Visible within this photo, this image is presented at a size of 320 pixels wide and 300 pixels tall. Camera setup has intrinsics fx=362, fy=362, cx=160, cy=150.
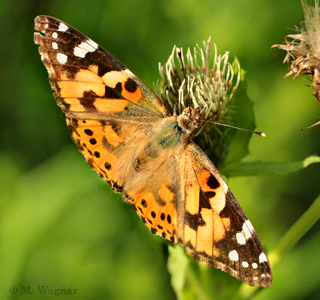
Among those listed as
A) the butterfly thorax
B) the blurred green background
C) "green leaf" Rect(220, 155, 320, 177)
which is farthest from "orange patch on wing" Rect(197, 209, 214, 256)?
the blurred green background

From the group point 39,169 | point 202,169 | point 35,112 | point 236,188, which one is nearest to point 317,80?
point 202,169

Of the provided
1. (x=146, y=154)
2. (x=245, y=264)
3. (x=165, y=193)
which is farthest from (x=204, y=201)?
(x=146, y=154)

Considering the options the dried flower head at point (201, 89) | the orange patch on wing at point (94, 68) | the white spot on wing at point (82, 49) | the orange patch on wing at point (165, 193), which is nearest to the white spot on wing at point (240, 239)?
the orange patch on wing at point (165, 193)

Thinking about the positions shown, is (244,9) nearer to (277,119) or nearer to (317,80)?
(277,119)

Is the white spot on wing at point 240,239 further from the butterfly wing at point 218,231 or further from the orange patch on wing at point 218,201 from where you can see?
the orange patch on wing at point 218,201

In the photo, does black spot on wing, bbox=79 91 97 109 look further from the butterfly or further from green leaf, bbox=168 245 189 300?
green leaf, bbox=168 245 189 300

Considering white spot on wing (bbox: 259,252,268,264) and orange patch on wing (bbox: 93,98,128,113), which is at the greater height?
orange patch on wing (bbox: 93,98,128,113)

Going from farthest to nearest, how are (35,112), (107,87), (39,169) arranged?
(35,112), (39,169), (107,87)
